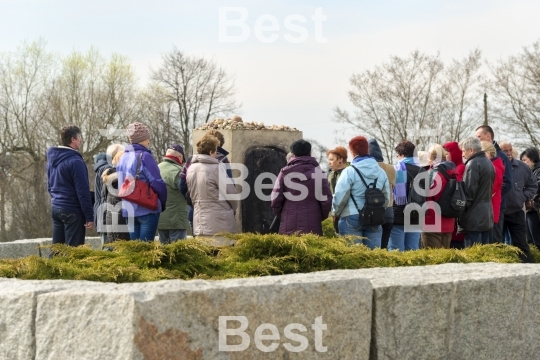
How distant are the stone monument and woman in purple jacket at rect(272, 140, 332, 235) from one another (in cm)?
344

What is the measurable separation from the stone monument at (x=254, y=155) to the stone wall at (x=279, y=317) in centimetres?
653

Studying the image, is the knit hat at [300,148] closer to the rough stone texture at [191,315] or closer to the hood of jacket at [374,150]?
the hood of jacket at [374,150]

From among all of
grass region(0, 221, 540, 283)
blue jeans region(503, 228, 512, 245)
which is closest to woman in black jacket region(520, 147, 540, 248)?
blue jeans region(503, 228, 512, 245)

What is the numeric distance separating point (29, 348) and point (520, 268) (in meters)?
3.07

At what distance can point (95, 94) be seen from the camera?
3866 cm

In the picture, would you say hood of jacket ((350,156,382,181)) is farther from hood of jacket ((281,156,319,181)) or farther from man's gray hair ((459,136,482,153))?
man's gray hair ((459,136,482,153))

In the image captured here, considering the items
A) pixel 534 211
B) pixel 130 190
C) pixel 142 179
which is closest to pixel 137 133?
pixel 142 179

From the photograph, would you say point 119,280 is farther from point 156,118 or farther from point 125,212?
point 156,118

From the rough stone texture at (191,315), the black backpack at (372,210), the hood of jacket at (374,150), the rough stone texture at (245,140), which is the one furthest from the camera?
the rough stone texture at (245,140)

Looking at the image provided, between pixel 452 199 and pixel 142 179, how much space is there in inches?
130

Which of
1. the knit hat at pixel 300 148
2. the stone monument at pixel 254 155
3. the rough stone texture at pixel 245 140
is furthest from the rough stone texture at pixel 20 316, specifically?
the stone monument at pixel 254 155

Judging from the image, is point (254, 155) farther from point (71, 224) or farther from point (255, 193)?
point (71, 224)

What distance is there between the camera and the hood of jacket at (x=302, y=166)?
8.17 metres

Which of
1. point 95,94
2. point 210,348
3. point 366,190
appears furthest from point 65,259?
point 95,94
